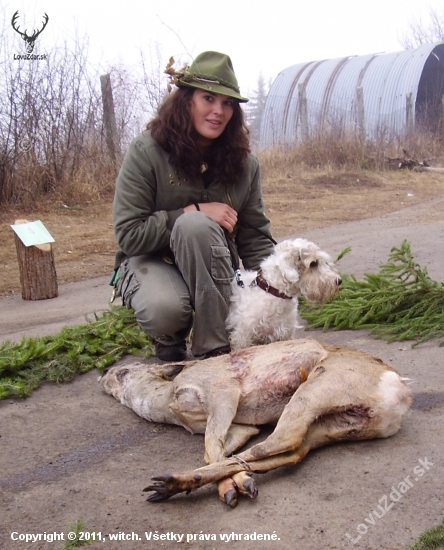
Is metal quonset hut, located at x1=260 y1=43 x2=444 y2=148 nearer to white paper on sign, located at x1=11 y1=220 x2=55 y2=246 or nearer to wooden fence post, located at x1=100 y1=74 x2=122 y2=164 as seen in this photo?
wooden fence post, located at x1=100 y1=74 x2=122 y2=164

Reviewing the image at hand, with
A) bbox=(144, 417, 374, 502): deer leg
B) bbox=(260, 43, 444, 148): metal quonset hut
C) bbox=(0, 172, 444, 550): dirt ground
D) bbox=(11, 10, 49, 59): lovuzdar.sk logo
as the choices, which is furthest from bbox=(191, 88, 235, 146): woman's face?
bbox=(260, 43, 444, 148): metal quonset hut

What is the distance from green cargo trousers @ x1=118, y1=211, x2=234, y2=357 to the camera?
4.12m

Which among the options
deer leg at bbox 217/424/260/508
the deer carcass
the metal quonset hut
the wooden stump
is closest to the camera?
deer leg at bbox 217/424/260/508

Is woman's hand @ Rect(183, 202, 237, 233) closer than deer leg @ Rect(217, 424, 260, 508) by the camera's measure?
No

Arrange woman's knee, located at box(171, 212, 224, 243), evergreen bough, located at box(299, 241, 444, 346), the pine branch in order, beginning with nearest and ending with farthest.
→ the pine branch → woman's knee, located at box(171, 212, 224, 243) → evergreen bough, located at box(299, 241, 444, 346)

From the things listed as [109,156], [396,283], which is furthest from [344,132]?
[396,283]

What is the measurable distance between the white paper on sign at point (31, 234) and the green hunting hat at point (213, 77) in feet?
11.5

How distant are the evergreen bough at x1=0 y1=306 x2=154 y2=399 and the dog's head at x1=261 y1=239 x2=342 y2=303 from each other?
40.3 inches

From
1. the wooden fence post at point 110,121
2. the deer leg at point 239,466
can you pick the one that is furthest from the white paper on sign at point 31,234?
the wooden fence post at point 110,121

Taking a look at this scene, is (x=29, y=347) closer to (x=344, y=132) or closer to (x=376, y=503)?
(x=376, y=503)

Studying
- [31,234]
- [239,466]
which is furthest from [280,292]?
[31,234]

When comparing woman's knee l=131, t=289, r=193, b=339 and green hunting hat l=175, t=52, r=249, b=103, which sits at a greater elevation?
green hunting hat l=175, t=52, r=249, b=103

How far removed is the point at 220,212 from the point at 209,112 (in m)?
0.64

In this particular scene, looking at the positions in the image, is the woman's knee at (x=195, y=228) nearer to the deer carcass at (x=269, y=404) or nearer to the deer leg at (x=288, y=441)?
the deer carcass at (x=269, y=404)
